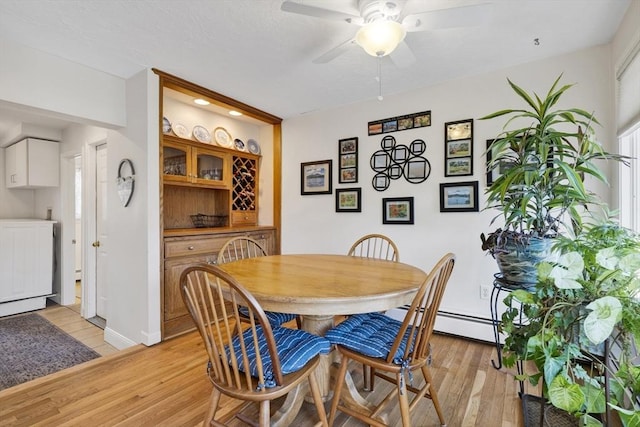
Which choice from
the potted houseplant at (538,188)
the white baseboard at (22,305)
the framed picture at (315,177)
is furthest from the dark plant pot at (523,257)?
the white baseboard at (22,305)

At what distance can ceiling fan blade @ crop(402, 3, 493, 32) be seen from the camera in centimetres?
140

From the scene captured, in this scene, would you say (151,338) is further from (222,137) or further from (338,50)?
(338,50)

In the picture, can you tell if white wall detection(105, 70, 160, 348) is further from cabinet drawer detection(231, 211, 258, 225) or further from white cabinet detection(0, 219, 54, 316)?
white cabinet detection(0, 219, 54, 316)

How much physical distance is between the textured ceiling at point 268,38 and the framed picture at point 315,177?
97cm

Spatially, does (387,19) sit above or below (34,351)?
above

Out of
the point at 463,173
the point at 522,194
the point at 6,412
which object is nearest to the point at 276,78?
the point at 463,173

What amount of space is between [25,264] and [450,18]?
5.04 m

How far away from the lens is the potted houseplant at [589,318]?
0.91 m

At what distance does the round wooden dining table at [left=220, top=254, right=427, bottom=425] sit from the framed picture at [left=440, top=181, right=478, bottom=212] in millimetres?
1018

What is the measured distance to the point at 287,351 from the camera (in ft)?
4.38

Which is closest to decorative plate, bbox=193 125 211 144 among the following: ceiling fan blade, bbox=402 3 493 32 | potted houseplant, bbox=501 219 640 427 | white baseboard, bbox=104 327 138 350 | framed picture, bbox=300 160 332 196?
framed picture, bbox=300 160 332 196

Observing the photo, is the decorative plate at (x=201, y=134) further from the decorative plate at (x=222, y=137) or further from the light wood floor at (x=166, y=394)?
the light wood floor at (x=166, y=394)

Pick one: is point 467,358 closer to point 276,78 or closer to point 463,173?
point 463,173

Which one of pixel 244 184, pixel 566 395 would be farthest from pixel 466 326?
pixel 244 184
